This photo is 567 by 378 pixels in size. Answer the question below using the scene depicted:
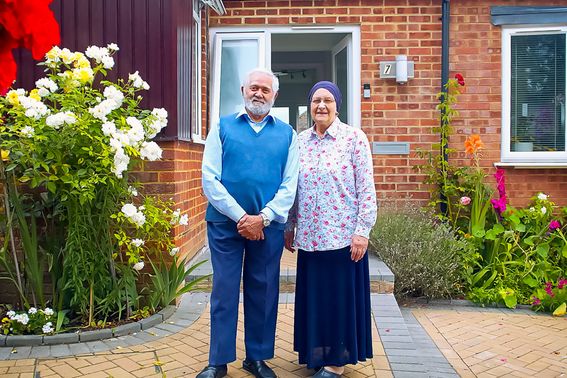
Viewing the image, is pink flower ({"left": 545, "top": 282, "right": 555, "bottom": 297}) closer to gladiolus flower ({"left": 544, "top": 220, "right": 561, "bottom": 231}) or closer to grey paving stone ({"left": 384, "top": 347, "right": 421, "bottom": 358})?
gladiolus flower ({"left": 544, "top": 220, "right": 561, "bottom": 231})

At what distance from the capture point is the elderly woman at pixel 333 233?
311 cm

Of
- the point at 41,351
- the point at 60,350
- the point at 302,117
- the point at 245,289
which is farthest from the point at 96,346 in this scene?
the point at 302,117

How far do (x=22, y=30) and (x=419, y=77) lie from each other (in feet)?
19.4

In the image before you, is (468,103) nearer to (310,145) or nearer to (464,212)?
(464,212)

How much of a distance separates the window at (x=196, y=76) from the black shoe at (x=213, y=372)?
2831mm

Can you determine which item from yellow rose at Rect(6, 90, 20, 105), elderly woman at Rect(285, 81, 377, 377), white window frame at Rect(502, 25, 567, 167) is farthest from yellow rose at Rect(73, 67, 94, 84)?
white window frame at Rect(502, 25, 567, 167)

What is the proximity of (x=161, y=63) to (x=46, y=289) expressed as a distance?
76.9 inches

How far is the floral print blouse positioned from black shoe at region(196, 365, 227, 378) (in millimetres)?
815

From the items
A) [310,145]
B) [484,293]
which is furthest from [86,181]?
[484,293]

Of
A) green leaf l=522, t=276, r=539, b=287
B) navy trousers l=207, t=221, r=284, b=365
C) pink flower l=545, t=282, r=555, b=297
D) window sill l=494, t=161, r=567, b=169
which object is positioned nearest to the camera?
navy trousers l=207, t=221, r=284, b=365

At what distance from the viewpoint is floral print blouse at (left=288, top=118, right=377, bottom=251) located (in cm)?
310

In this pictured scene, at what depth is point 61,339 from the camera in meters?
3.77

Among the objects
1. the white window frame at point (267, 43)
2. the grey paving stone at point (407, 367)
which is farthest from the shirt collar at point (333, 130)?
the white window frame at point (267, 43)

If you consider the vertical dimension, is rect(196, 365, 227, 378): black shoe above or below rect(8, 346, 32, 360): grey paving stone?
above
